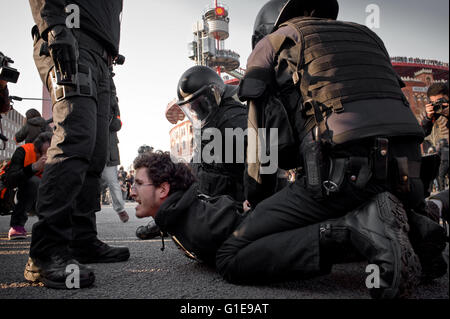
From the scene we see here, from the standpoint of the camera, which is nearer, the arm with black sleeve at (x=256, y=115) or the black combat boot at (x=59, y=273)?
the black combat boot at (x=59, y=273)

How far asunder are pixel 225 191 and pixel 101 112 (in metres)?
1.29

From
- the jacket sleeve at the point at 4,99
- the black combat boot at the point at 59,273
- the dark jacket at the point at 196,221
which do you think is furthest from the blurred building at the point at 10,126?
the dark jacket at the point at 196,221

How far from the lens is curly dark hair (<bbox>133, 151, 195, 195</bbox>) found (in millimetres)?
1688

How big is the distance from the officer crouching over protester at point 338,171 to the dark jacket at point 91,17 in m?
0.94

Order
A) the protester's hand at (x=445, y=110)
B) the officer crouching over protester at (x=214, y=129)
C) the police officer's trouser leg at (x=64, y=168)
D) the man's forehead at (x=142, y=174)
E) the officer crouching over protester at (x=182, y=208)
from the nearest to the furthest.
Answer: the police officer's trouser leg at (x=64, y=168)
the officer crouching over protester at (x=182, y=208)
the man's forehead at (x=142, y=174)
the protester's hand at (x=445, y=110)
the officer crouching over protester at (x=214, y=129)

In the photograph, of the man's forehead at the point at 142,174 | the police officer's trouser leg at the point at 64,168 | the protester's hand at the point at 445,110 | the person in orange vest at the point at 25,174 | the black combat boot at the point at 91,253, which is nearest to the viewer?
the police officer's trouser leg at the point at 64,168

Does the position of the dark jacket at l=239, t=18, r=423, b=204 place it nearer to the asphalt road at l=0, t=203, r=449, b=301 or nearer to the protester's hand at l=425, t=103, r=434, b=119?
the asphalt road at l=0, t=203, r=449, b=301

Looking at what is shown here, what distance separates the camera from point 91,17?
1827 mm

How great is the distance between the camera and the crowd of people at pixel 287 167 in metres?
1.30

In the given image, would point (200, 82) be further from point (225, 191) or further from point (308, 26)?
point (308, 26)

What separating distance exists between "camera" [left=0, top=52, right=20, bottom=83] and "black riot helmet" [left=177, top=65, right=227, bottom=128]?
142 centimetres

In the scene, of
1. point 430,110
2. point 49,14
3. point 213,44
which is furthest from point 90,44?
point 213,44

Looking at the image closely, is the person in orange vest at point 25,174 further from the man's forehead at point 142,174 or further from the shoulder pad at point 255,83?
the shoulder pad at point 255,83
